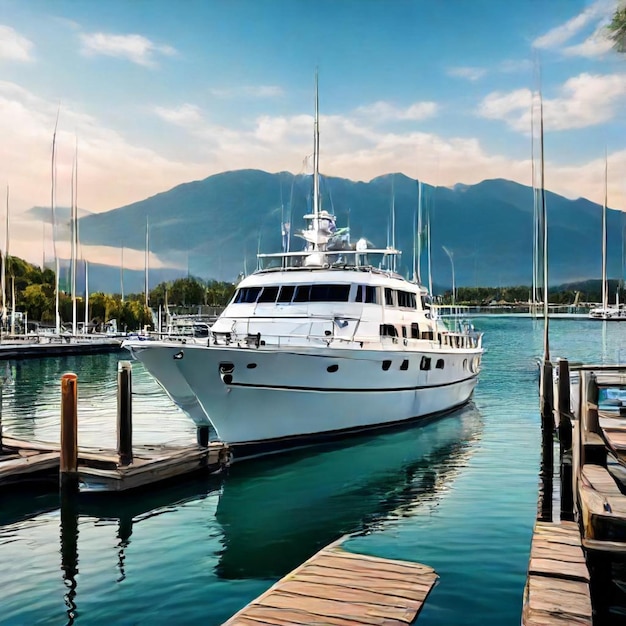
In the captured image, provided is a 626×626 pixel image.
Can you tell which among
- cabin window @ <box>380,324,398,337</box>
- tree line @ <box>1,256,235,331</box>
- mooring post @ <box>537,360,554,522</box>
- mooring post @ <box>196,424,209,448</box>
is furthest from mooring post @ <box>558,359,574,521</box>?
tree line @ <box>1,256,235,331</box>

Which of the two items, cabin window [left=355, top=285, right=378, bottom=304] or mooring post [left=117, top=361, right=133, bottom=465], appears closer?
mooring post [left=117, top=361, right=133, bottom=465]

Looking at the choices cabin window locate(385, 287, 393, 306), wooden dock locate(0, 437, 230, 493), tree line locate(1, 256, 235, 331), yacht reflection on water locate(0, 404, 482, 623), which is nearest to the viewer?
yacht reflection on water locate(0, 404, 482, 623)

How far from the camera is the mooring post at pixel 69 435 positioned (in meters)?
13.0

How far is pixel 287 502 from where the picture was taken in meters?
13.9

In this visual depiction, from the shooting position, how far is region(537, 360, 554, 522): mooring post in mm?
11422

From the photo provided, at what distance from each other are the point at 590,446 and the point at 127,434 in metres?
8.94

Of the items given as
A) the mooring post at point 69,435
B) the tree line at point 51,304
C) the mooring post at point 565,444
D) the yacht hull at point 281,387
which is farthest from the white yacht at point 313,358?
the tree line at point 51,304

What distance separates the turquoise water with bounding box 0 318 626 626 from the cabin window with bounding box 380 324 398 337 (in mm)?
2942

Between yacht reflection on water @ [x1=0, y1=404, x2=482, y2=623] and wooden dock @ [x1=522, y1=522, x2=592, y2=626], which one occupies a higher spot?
wooden dock @ [x1=522, y1=522, x2=592, y2=626]

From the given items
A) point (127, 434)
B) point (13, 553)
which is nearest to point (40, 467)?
point (127, 434)

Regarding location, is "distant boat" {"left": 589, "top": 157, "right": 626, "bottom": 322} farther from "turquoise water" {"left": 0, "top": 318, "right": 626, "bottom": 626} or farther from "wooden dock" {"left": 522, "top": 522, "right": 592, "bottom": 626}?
"wooden dock" {"left": 522, "top": 522, "right": 592, "bottom": 626}

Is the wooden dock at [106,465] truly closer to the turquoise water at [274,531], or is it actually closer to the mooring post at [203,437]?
the mooring post at [203,437]

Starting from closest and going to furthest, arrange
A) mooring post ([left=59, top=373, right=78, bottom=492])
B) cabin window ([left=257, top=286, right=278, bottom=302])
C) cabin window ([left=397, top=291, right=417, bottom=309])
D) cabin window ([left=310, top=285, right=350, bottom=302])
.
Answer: mooring post ([left=59, top=373, right=78, bottom=492]), cabin window ([left=310, top=285, right=350, bottom=302]), cabin window ([left=257, top=286, right=278, bottom=302]), cabin window ([left=397, top=291, right=417, bottom=309])

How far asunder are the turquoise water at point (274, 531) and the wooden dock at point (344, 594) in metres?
0.43
